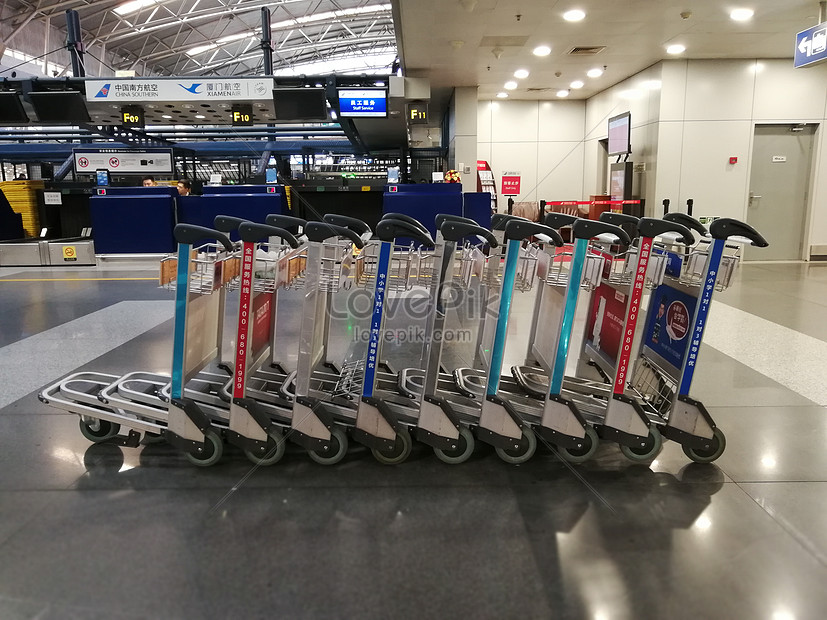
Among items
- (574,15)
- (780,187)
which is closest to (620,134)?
(780,187)

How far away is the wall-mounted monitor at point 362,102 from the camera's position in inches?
390

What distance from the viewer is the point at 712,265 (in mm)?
2420

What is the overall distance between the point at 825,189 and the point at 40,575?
1189 centimetres

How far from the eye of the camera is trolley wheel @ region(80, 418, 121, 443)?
2896mm

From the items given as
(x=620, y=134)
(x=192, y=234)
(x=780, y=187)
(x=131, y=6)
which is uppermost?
(x=131, y=6)

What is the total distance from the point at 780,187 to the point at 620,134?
288 cm

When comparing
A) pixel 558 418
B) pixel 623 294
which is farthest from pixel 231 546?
pixel 623 294

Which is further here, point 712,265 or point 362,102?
point 362,102

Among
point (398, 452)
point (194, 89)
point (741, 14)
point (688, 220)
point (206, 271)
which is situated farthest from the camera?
point (194, 89)

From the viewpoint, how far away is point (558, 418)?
2623 mm

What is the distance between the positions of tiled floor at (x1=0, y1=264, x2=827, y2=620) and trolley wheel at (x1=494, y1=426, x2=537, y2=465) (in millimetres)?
47

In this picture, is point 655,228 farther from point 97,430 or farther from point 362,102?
point 362,102

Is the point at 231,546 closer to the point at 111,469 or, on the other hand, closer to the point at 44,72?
the point at 111,469

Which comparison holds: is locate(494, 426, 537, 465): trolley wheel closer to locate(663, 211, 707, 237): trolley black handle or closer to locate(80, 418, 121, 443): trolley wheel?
locate(663, 211, 707, 237): trolley black handle
